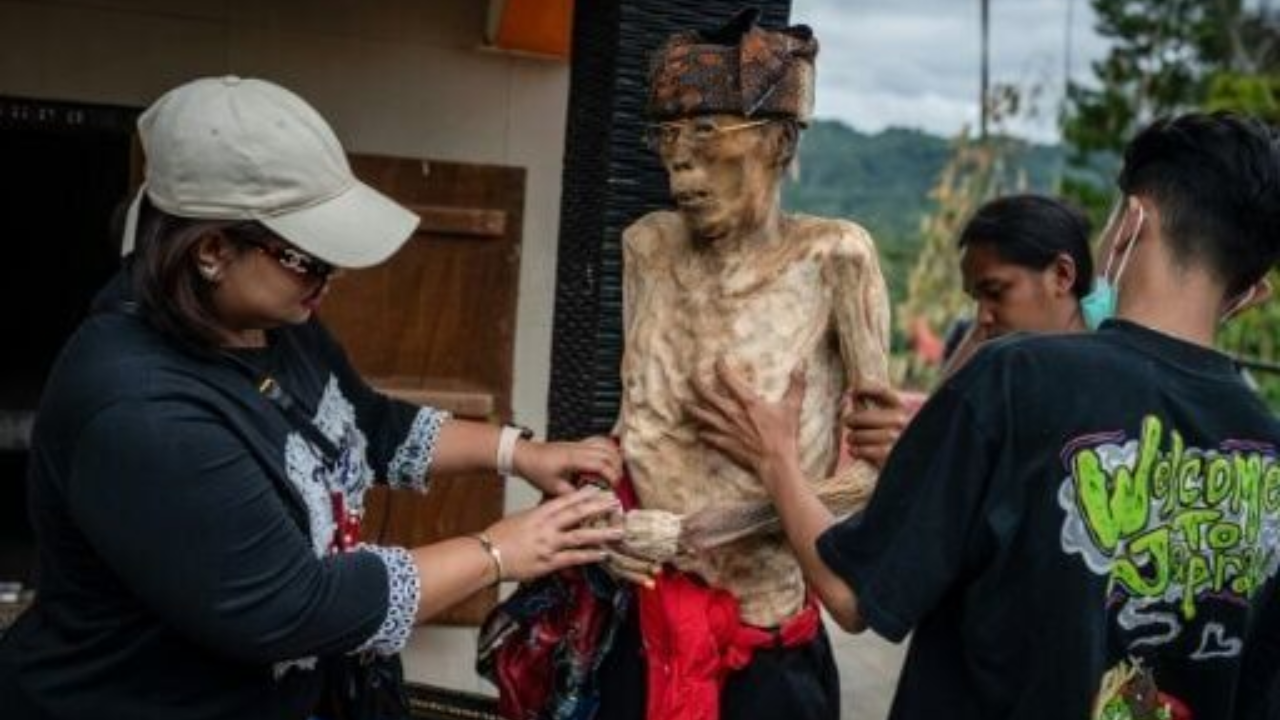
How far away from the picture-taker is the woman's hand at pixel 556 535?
173 centimetres

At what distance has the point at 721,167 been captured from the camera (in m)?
1.79

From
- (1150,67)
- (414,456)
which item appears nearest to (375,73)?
(414,456)

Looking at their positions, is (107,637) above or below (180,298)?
below

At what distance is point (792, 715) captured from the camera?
1909 mm

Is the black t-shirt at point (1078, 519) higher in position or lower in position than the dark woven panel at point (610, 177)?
lower

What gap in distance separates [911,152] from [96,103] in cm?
1590

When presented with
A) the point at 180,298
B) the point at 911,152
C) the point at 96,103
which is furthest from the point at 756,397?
the point at 911,152

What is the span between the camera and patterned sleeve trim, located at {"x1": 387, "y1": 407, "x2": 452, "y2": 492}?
2.06 metres

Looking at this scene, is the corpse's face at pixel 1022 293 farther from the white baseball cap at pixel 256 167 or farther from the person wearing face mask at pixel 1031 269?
the white baseball cap at pixel 256 167

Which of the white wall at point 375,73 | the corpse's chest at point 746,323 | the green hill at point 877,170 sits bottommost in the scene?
the corpse's chest at point 746,323

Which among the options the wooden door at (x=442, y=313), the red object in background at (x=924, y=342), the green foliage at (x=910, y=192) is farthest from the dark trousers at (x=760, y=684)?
the red object in background at (x=924, y=342)

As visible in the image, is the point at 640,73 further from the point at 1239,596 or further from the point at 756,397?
the point at 1239,596

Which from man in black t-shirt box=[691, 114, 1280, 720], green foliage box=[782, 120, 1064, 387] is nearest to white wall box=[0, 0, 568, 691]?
green foliage box=[782, 120, 1064, 387]

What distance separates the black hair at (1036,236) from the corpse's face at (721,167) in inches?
42.6
